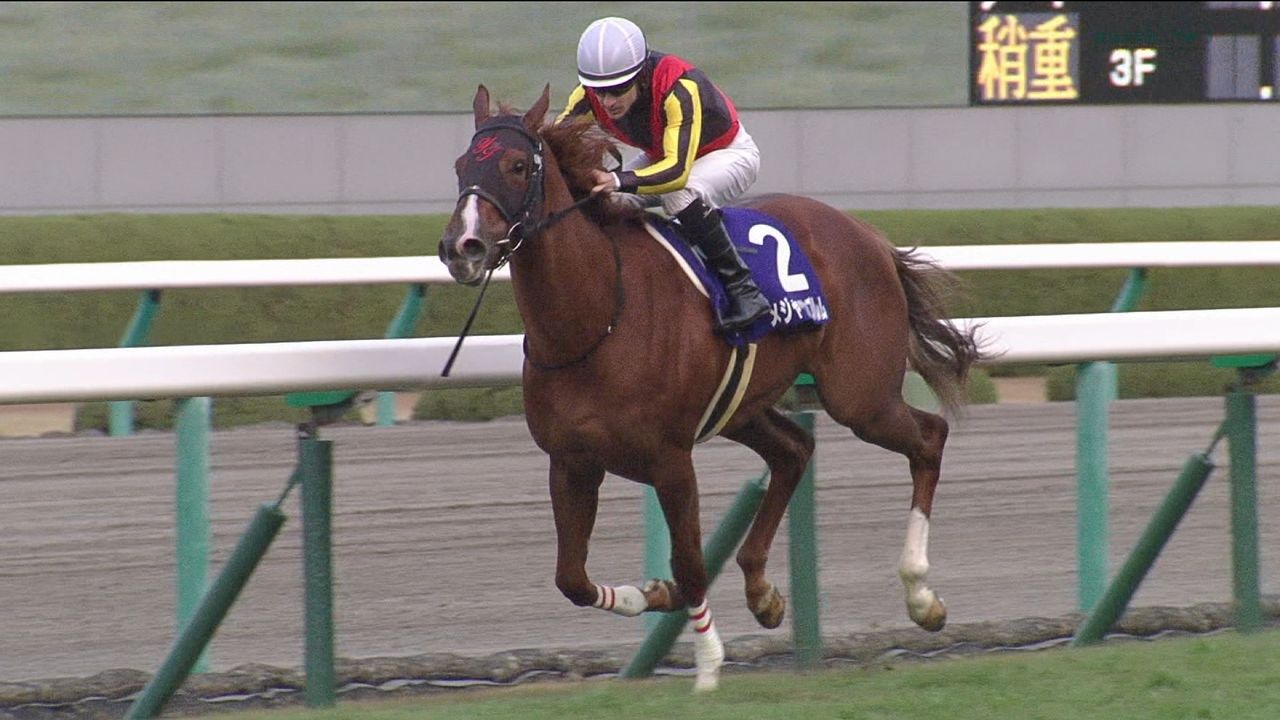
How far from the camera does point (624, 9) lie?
43.3 feet

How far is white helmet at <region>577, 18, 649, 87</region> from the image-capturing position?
379 centimetres

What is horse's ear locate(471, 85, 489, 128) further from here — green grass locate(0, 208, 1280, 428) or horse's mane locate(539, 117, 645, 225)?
green grass locate(0, 208, 1280, 428)

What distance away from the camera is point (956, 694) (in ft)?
11.8

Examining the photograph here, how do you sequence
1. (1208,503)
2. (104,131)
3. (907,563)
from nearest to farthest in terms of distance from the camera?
(907,563), (1208,503), (104,131)

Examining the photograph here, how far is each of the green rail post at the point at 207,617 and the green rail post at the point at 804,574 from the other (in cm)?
109

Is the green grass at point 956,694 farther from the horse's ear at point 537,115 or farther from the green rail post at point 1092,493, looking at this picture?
the horse's ear at point 537,115

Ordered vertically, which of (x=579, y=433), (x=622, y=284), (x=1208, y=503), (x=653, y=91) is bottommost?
(x=1208, y=503)

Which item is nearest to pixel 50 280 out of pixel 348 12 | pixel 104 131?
pixel 104 131

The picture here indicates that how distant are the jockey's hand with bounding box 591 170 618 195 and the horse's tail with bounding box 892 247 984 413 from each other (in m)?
1.00

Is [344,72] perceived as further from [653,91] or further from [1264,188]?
[653,91]

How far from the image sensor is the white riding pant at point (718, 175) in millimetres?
3947

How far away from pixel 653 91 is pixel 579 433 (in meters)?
0.74

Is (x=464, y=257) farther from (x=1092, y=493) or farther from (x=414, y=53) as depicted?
(x=414, y=53)

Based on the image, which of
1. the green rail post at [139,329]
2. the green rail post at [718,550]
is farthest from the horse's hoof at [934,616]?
the green rail post at [139,329]
